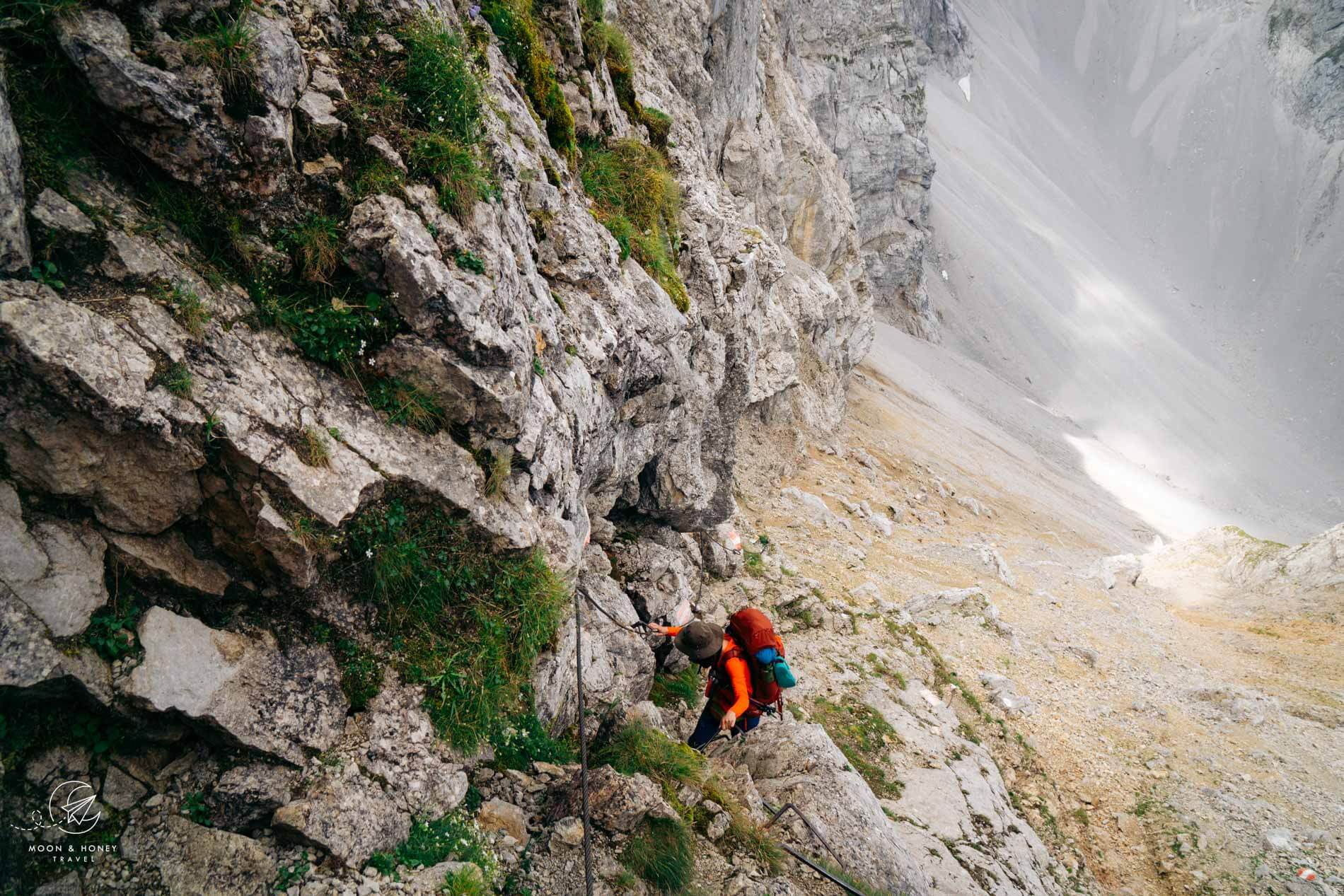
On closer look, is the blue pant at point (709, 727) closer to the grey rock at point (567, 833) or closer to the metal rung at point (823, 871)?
the metal rung at point (823, 871)

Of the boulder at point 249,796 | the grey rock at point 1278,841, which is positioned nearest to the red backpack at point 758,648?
the boulder at point 249,796

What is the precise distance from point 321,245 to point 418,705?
13.2 ft

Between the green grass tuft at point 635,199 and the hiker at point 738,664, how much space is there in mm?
6003

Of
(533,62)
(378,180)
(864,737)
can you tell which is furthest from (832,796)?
(533,62)

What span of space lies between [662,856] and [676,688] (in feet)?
11.4

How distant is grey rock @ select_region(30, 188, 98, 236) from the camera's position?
13.5 ft

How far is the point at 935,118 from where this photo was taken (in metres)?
93.8

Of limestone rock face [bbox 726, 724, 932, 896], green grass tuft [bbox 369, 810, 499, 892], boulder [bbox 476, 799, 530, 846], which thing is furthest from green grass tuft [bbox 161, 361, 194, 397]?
limestone rock face [bbox 726, 724, 932, 896]

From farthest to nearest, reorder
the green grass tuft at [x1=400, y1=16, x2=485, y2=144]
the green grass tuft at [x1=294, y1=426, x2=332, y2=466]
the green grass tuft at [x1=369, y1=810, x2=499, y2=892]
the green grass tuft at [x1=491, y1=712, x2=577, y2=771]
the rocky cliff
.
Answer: the green grass tuft at [x1=400, y1=16, x2=485, y2=144] → the green grass tuft at [x1=491, y1=712, x2=577, y2=771] → the green grass tuft at [x1=294, y1=426, x2=332, y2=466] → the green grass tuft at [x1=369, y1=810, x2=499, y2=892] → the rocky cliff

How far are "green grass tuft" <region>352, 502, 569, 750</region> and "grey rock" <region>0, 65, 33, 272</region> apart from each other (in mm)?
2715

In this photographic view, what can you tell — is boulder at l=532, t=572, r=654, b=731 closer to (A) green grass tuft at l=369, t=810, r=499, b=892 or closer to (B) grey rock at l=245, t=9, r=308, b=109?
(A) green grass tuft at l=369, t=810, r=499, b=892

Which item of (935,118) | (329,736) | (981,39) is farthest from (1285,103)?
(329,736)

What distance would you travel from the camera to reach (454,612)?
565 centimetres

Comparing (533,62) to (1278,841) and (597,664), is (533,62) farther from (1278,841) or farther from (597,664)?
(1278,841)
